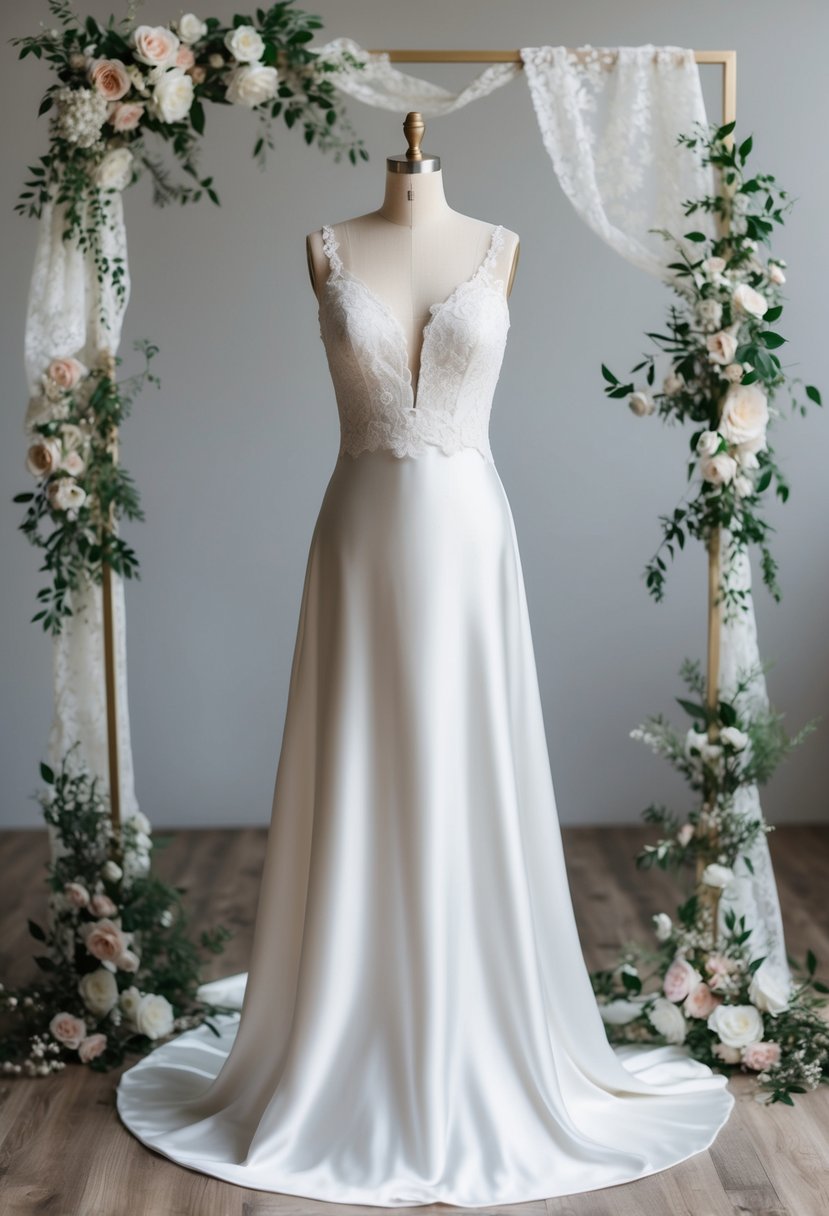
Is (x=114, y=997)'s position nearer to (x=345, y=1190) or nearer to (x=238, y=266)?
(x=345, y=1190)

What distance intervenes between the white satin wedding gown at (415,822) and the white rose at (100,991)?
500 mm

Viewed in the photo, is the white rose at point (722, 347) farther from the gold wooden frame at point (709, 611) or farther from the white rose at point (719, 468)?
the gold wooden frame at point (709, 611)

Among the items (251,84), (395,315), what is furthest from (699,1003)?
(251,84)

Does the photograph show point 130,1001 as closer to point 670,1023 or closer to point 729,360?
point 670,1023

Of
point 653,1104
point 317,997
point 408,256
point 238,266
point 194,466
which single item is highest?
point 238,266

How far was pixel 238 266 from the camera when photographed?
4809mm

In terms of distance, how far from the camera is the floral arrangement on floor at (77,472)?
10.1 feet

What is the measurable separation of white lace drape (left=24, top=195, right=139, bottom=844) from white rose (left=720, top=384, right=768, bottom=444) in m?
1.42

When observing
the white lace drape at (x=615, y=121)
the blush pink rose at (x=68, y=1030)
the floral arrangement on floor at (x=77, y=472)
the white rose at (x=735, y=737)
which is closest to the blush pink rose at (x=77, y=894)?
the blush pink rose at (x=68, y=1030)

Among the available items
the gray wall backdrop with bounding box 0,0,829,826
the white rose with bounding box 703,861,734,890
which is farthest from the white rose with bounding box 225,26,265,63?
the white rose with bounding box 703,861,734,890

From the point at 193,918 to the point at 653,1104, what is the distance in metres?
1.76

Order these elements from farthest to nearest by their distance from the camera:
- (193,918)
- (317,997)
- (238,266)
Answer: (238,266), (193,918), (317,997)

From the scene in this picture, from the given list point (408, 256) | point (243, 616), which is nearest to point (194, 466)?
point (243, 616)

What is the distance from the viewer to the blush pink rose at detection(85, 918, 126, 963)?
10.3 feet
